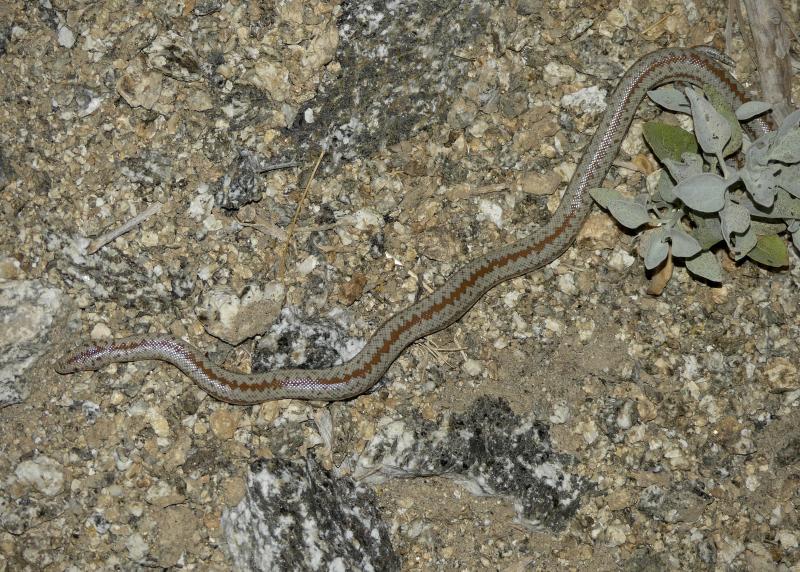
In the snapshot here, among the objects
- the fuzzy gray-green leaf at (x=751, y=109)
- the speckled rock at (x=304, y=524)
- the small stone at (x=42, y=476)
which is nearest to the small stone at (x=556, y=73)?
the fuzzy gray-green leaf at (x=751, y=109)

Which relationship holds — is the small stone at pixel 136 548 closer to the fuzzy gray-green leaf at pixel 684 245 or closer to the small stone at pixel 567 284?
the small stone at pixel 567 284

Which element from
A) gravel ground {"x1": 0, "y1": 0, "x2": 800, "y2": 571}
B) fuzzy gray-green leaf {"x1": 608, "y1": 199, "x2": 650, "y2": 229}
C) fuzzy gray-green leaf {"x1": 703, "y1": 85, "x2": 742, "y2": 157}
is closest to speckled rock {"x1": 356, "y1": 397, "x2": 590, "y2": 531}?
gravel ground {"x1": 0, "y1": 0, "x2": 800, "y2": 571}

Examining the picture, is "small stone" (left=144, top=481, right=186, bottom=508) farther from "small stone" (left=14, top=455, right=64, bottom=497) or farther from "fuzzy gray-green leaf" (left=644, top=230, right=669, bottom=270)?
"fuzzy gray-green leaf" (left=644, top=230, right=669, bottom=270)

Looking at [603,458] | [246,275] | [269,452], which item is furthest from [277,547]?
[603,458]

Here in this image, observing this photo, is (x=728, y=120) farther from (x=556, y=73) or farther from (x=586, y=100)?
(x=556, y=73)

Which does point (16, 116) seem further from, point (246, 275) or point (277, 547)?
point (277, 547)

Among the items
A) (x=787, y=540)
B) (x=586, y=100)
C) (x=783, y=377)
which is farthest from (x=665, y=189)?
(x=787, y=540)
